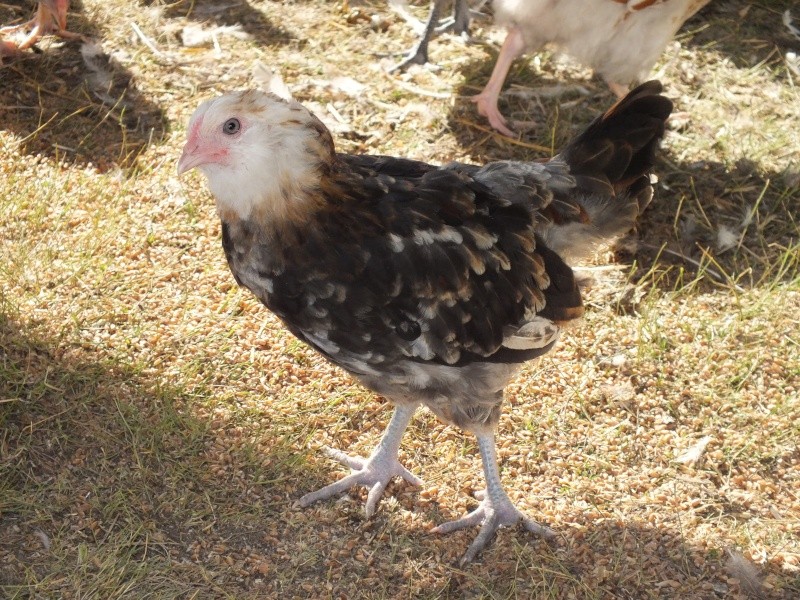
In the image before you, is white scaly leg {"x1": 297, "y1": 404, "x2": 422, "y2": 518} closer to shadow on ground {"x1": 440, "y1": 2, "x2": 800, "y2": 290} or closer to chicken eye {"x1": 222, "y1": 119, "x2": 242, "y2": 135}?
chicken eye {"x1": 222, "y1": 119, "x2": 242, "y2": 135}

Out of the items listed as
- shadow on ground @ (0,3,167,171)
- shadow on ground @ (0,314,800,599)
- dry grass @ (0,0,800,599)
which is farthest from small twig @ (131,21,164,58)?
shadow on ground @ (0,314,800,599)

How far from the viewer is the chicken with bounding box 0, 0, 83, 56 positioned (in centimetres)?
441

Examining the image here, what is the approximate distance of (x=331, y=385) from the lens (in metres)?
3.40

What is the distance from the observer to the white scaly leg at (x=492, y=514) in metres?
2.96

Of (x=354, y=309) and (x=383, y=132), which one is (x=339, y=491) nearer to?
(x=354, y=309)

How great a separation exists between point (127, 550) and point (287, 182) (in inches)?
54.0

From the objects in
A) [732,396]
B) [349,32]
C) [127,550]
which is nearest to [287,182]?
[127,550]

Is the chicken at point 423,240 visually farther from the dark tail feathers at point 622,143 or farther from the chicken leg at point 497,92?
the chicken leg at point 497,92

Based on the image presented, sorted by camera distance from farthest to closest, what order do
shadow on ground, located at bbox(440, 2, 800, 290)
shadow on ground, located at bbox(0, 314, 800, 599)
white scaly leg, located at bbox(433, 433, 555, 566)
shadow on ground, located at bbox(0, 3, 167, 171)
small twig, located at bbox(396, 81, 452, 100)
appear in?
small twig, located at bbox(396, 81, 452, 100)
shadow on ground, located at bbox(0, 3, 167, 171)
shadow on ground, located at bbox(440, 2, 800, 290)
white scaly leg, located at bbox(433, 433, 555, 566)
shadow on ground, located at bbox(0, 314, 800, 599)

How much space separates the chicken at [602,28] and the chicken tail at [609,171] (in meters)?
1.29

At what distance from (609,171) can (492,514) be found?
127cm

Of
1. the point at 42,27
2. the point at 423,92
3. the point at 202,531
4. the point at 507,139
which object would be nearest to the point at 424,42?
the point at 423,92

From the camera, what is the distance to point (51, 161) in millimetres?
4016

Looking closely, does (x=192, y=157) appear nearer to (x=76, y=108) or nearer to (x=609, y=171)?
(x=609, y=171)
